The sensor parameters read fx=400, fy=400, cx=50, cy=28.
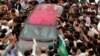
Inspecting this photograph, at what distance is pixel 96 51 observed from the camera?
38.0ft

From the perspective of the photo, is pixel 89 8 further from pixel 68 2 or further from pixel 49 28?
pixel 49 28

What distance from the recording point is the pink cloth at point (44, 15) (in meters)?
13.0

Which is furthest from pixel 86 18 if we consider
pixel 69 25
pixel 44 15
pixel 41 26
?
pixel 41 26

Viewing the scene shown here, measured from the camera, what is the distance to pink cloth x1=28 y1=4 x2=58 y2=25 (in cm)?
1305

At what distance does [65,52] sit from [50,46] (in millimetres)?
698

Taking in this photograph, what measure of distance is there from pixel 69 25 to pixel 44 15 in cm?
92

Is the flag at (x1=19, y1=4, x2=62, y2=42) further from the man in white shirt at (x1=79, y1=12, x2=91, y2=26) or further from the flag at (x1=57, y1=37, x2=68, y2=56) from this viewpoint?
the man in white shirt at (x1=79, y1=12, x2=91, y2=26)

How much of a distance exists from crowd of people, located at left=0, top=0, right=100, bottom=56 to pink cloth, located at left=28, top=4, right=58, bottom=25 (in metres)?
0.28

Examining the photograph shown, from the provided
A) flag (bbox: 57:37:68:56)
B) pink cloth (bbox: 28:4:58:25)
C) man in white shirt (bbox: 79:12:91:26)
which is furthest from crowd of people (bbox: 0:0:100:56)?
pink cloth (bbox: 28:4:58:25)

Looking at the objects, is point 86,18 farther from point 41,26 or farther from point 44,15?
point 41,26

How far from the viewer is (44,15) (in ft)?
44.7

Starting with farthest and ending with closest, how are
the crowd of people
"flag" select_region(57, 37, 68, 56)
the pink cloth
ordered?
1. the pink cloth
2. the crowd of people
3. "flag" select_region(57, 37, 68, 56)

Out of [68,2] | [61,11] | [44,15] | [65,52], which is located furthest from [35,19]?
[68,2]

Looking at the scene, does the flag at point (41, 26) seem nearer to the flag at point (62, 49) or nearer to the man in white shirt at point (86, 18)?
the flag at point (62, 49)
